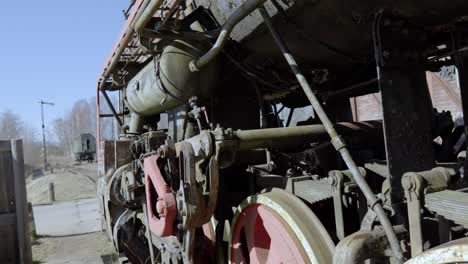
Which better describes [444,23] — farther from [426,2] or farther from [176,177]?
[176,177]

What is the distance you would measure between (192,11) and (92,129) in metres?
81.9

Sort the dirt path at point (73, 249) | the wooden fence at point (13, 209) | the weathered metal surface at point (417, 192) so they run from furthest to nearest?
the dirt path at point (73, 249), the wooden fence at point (13, 209), the weathered metal surface at point (417, 192)

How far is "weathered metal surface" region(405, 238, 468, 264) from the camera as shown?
130cm

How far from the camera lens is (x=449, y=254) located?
4.42 ft

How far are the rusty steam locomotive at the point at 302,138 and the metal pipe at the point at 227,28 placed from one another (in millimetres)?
11

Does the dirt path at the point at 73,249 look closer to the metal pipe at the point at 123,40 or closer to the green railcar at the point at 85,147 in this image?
the metal pipe at the point at 123,40

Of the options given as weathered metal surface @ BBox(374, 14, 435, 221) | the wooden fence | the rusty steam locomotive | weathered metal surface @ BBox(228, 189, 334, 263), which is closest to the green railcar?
the wooden fence

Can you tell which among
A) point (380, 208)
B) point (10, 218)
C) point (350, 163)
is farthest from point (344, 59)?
point (10, 218)

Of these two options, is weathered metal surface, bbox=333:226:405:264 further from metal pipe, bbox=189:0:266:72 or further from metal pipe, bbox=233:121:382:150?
metal pipe, bbox=189:0:266:72

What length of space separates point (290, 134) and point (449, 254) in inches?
63.0

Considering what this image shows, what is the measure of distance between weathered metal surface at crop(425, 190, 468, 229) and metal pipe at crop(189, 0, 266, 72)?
135 cm

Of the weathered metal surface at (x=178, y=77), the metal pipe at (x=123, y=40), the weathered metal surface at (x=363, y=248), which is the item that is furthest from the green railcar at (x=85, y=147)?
the weathered metal surface at (x=363, y=248)

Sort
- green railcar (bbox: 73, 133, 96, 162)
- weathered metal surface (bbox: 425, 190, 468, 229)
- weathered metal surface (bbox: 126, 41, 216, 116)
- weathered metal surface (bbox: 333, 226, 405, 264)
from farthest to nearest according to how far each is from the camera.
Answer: green railcar (bbox: 73, 133, 96, 162)
weathered metal surface (bbox: 126, 41, 216, 116)
weathered metal surface (bbox: 333, 226, 405, 264)
weathered metal surface (bbox: 425, 190, 468, 229)

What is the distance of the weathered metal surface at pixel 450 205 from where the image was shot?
149 centimetres
